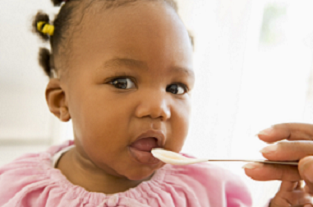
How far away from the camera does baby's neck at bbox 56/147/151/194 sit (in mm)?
752

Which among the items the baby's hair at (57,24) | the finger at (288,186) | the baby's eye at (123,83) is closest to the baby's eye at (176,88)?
the baby's eye at (123,83)

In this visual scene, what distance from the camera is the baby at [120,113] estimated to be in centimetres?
65

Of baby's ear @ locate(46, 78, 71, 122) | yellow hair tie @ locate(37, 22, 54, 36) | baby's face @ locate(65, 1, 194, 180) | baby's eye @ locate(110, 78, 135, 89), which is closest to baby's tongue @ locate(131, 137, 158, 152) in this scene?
baby's face @ locate(65, 1, 194, 180)

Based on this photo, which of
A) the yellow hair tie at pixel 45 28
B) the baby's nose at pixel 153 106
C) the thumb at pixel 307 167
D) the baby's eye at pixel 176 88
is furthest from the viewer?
the yellow hair tie at pixel 45 28

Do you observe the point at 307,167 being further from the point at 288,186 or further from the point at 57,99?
the point at 57,99

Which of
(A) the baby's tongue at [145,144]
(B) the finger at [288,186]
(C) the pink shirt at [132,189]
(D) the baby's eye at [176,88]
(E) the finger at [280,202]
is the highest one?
(D) the baby's eye at [176,88]

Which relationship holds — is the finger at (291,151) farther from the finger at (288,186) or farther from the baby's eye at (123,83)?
the baby's eye at (123,83)

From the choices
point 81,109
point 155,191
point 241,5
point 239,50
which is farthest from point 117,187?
point 241,5

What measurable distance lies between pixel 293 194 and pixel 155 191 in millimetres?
326

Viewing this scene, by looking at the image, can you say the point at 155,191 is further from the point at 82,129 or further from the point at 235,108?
the point at 235,108

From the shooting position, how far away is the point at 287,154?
0.56 metres

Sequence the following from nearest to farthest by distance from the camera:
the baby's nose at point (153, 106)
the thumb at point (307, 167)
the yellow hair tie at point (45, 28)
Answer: the thumb at point (307, 167) → the baby's nose at point (153, 106) → the yellow hair tie at point (45, 28)

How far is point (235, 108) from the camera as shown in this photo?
1.16 m

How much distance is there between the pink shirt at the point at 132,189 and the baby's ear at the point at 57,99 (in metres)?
0.15
